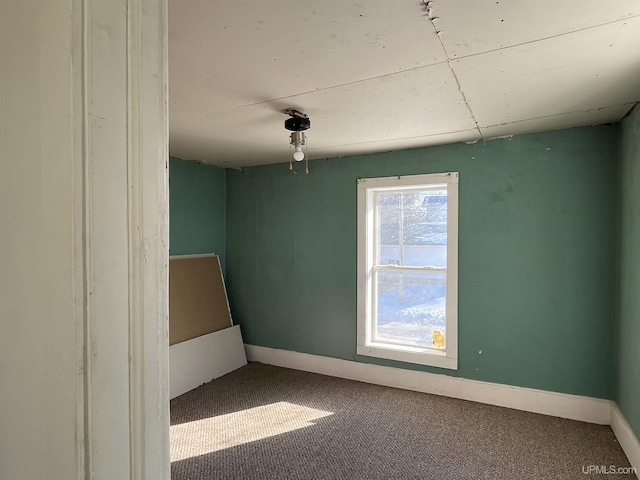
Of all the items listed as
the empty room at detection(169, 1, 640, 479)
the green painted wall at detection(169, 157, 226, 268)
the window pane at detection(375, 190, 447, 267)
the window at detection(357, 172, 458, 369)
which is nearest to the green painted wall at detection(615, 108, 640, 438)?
the empty room at detection(169, 1, 640, 479)

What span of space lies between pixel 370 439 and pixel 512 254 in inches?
70.9

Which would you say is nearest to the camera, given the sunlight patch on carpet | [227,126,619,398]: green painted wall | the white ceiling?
the white ceiling

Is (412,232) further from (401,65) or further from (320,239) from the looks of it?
(401,65)

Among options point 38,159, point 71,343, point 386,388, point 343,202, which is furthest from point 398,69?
point 386,388

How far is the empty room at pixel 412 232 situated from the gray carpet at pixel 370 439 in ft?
0.06

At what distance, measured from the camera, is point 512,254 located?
10.5 ft

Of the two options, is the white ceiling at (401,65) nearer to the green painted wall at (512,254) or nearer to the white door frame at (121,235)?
the green painted wall at (512,254)

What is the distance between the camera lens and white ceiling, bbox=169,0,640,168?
1.42m

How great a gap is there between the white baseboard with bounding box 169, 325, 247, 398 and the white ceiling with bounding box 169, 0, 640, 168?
2013mm

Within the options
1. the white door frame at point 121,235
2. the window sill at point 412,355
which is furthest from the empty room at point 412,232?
the white door frame at point 121,235

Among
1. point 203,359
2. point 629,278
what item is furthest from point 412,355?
point 203,359

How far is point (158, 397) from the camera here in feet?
2.33

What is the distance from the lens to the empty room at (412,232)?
1.69 metres

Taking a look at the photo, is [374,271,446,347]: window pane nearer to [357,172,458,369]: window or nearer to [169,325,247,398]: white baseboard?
[357,172,458,369]: window
